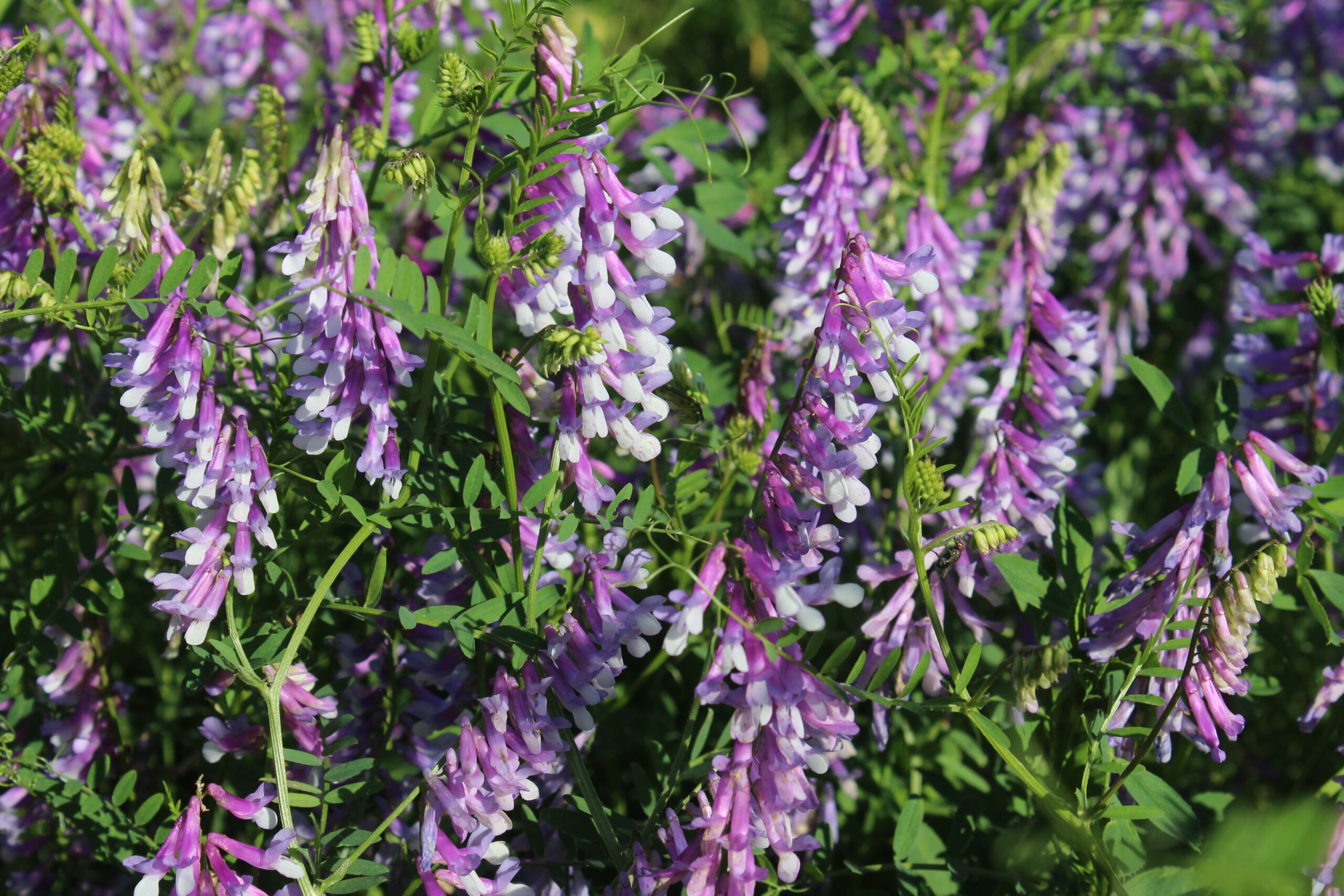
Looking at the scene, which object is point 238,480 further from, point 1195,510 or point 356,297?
point 1195,510

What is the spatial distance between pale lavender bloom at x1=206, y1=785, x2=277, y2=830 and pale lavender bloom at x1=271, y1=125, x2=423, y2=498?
18.5 inches

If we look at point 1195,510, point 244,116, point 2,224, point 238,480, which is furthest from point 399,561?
point 244,116

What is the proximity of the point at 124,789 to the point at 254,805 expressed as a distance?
44cm

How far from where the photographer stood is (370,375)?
1.54m

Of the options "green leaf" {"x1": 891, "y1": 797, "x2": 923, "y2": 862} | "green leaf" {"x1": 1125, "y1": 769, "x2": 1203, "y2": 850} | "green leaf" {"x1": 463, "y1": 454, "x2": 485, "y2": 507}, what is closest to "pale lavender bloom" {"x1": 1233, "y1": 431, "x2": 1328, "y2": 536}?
"green leaf" {"x1": 1125, "y1": 769, "x2": 1203, "y2": 850}

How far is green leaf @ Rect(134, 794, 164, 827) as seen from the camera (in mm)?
1774

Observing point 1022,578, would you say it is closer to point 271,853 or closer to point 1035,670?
point 1035,670

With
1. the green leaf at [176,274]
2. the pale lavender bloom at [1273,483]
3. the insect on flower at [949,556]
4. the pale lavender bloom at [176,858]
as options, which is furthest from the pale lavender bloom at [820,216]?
the pale lavender bloom at [176,858]

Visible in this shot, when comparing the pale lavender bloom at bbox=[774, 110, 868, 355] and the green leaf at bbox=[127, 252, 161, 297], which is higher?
the green leaf at bbox=[127, 252, 161, 297]

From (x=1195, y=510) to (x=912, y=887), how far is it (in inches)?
31.8

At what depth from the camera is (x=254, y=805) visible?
1549 millimetres

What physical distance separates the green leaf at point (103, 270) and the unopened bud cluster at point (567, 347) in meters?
0.71

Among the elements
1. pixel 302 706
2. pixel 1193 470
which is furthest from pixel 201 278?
pixel 1193 470

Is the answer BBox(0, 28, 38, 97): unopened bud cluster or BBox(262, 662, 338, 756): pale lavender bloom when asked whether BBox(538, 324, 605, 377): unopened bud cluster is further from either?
BBox(0, 28, 38, 97): unopened bud cluster
